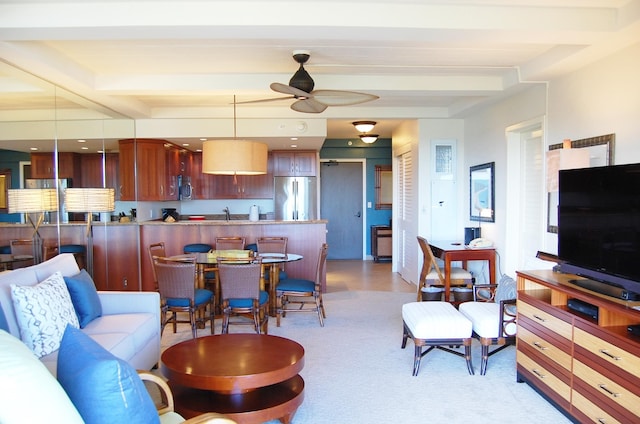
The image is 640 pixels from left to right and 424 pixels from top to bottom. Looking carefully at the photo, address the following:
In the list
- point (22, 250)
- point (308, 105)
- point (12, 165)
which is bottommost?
point (22, 250)

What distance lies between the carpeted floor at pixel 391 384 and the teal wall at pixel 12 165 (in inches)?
69.3

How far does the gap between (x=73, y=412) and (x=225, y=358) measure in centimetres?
145

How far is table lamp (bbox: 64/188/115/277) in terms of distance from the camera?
5027mm

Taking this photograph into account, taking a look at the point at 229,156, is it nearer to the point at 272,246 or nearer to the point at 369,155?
the point at 272,246

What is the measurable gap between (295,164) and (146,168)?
8.79 feet

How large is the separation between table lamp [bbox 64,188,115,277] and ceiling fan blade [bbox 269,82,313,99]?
9.19ft

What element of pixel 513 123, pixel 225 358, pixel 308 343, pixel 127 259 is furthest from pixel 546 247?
pixel 127 259

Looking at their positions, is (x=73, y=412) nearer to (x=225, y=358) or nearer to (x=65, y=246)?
(x=225, y=358)

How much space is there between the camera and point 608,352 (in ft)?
7.95

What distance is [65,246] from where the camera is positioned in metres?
4.97

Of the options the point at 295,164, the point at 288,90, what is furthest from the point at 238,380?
the point at 295,164

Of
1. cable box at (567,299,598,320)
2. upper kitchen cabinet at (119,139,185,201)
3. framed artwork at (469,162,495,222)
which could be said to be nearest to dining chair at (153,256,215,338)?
upper kitchen cabinet at (119,139,185,201)

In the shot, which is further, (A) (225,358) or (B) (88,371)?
(A) (225,358)

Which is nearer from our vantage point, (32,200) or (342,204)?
(32,200)
